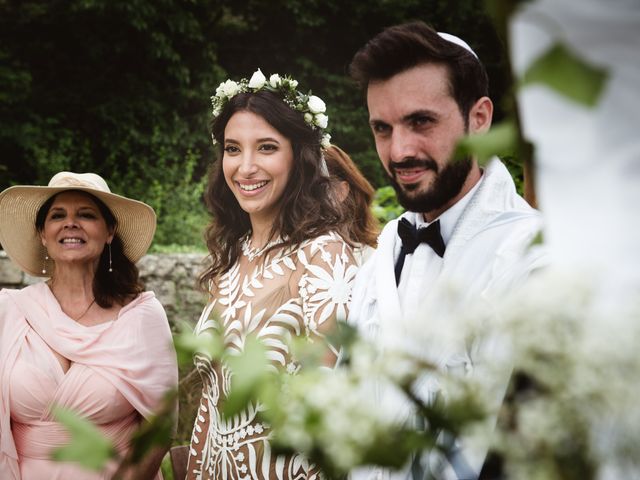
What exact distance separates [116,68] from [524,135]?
13.5 meters

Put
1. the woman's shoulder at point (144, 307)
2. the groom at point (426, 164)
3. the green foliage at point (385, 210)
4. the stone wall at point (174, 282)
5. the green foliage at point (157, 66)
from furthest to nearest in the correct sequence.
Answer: the green foliage at point (157, 66), the stone wall at point (174, 282), the green foliage at point (385, 210), the woman's shoulder at point (144, 307), the groom at point (426, 164)

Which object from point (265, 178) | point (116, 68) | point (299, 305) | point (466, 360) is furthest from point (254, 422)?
point (116, 68)

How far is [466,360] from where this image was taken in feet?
4.66

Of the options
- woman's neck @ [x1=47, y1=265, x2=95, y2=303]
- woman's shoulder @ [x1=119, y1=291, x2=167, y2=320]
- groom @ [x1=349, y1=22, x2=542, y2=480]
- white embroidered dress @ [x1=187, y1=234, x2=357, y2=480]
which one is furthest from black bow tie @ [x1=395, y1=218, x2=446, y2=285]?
woman's neck @ [x1=47, y1=265, x2=95, y2=303]

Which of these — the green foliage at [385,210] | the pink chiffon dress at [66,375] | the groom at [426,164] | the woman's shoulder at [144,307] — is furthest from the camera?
the green foliage at [385,210]

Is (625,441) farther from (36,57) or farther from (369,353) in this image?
(36,57)

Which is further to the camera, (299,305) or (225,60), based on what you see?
(225,60)

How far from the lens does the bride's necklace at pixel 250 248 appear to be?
2593mm

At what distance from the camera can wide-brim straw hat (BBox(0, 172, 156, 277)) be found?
10.4 ft

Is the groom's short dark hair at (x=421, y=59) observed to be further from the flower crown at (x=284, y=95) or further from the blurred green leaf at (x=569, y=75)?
the blurred green leaf at (x=569, y=75)

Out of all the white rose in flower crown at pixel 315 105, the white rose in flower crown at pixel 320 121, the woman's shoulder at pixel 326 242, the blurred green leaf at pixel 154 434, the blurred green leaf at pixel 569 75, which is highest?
the white rose in flower crown at pixel 315 105

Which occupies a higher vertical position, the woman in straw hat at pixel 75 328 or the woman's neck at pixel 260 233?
the woman's neck at pixel 260 233

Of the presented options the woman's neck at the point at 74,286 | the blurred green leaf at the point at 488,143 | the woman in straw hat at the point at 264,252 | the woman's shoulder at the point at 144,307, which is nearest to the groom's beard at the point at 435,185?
the woman in straw hat at the point at 264,252

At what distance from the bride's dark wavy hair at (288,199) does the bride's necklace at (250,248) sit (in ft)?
0.07
